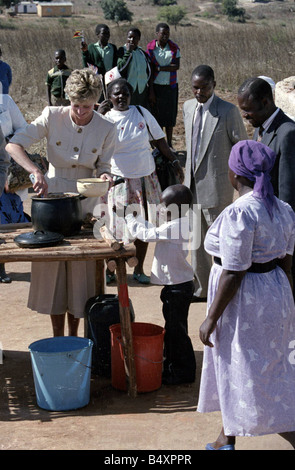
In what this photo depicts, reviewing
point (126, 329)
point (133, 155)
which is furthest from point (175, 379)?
point (133, 155)

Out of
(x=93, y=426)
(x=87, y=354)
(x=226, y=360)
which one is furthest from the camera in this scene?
(x=87, y=354)

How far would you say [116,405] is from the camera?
452cm

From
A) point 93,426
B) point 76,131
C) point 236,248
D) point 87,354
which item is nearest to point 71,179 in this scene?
point 76,131

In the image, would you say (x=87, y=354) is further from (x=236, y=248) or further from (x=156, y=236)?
(x=236, y=248)

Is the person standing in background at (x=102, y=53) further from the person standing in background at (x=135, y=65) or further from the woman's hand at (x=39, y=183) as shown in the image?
the woman's hand at (x=39, y=183)

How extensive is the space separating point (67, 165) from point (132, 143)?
65.8 inches

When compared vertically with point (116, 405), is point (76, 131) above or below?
above

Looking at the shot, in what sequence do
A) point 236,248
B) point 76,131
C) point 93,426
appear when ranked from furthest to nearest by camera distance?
point 76,131 < point 93,426 < point 236,248

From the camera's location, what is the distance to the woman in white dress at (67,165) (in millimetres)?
4961

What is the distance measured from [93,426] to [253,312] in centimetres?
133

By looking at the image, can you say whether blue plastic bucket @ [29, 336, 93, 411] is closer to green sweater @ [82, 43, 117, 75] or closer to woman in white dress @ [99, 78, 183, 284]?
woman in white dress @ [99, 78, 183, 284]

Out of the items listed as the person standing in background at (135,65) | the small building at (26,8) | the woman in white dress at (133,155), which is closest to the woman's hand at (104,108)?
the woman in white dress at (133,155)

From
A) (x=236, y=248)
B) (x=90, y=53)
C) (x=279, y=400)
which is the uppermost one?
(x=90, y=53)
